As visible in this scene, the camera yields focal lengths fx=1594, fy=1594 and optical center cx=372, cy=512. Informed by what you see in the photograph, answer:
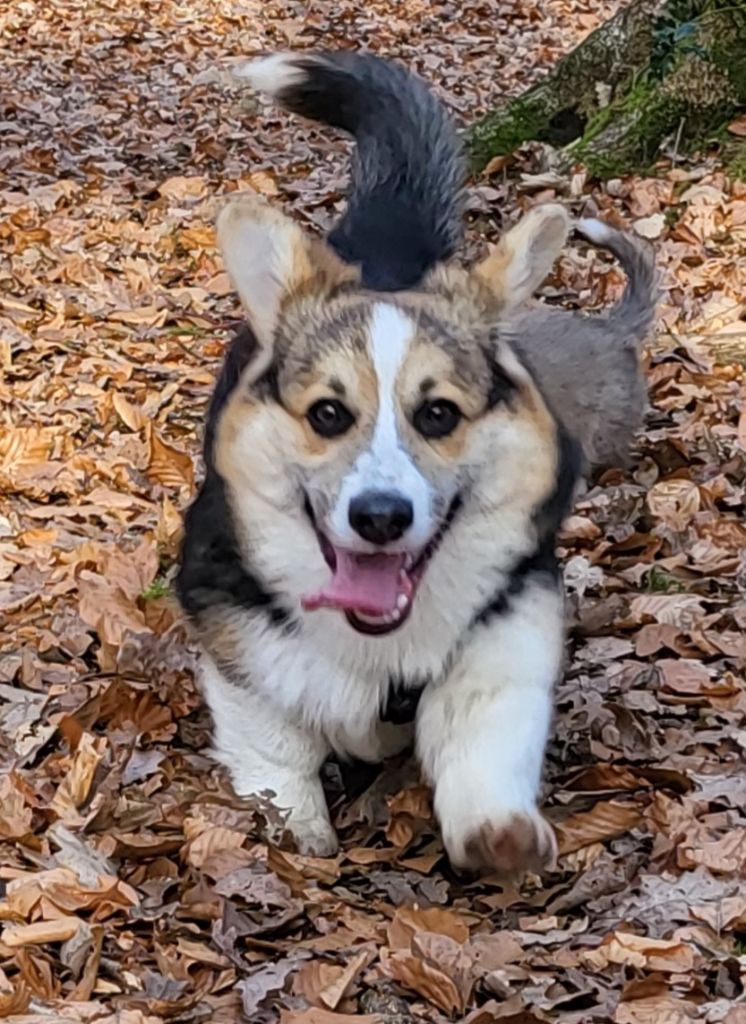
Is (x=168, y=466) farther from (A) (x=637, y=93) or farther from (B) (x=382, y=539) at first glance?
(A) (x=637, y=93)

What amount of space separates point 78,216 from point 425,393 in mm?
5413

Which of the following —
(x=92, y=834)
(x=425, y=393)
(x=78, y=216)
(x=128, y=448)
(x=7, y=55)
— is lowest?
(x=7, y=55)

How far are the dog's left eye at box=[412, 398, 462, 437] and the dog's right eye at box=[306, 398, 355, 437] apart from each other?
14 cm

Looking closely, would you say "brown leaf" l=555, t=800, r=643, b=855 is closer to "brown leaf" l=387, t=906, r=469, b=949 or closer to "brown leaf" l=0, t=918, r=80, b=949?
"brown leaf" l=387, t=906, r=469, b=949

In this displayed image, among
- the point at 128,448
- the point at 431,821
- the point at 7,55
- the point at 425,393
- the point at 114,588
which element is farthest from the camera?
the point at 7,55

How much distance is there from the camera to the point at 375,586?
10.7 ft

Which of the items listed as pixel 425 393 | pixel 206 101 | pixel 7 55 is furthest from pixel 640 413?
pixel 7 55

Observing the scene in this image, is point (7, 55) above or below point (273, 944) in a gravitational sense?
below

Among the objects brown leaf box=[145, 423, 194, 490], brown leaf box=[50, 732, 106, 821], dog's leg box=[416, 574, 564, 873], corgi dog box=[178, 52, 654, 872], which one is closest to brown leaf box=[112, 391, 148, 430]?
brown leaf box=[145, 423, 194, 490]

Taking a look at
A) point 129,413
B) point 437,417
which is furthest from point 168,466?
point 437,417

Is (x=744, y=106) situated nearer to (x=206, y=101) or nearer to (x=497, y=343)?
(x=497, y=343)

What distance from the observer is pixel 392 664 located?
3.50 metres

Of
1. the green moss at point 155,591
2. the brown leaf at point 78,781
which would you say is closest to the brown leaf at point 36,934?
the brown leaf at point 78,781

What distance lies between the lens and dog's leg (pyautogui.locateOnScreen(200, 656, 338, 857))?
3.48 metres
